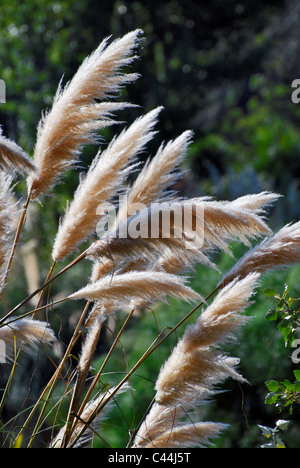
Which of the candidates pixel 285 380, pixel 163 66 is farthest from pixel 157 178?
pixel 163 66

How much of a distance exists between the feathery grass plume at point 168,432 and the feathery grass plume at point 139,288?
41cm

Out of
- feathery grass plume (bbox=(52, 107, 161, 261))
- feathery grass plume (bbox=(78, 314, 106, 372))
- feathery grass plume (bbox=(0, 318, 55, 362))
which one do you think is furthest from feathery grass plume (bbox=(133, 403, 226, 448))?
feathery grass plume (bbox=(52, 107, 161, 261))

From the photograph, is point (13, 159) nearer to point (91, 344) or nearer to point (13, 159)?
point (13, 159)

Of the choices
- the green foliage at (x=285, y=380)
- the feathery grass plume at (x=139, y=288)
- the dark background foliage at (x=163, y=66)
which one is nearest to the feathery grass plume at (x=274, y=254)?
the green foliage at (x=285, y=380)

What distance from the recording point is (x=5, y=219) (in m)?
1.53

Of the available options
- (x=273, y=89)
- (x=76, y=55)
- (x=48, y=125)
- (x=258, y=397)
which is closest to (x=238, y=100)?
(x=273, y=89)

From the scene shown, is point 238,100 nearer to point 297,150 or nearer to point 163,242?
point 297,150

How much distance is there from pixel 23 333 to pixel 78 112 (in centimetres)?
61

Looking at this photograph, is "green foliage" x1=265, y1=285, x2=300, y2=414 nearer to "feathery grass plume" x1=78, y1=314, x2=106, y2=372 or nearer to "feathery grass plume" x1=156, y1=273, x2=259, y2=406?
"feathery grass plume" x1=156, y1=273, x2=259, y2=406

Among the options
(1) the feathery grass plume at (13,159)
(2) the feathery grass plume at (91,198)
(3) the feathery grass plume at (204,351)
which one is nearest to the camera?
(1) the feathery grass plume at (13,159)

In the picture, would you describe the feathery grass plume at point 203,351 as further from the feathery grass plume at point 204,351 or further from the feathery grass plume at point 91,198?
the feathery grass plume at point 91,198

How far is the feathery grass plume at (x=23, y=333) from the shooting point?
59.1 inches

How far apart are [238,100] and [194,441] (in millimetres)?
13696

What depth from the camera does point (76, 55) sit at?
25.6ft
